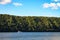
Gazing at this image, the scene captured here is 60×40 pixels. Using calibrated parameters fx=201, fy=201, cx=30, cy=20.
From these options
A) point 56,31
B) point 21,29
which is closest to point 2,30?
point 21,29

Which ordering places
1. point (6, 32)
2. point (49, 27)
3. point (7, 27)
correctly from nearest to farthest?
point (49, 27) < point (7, 27) < point (6, 32)

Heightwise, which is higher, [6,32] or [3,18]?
[3,18]

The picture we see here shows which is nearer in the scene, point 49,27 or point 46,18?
point 49,27

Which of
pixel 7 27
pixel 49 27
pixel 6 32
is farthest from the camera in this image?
pixel 6 32

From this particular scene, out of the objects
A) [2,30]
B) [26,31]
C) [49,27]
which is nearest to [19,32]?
[26,31]

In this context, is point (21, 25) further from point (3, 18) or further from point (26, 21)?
point (3, 18)

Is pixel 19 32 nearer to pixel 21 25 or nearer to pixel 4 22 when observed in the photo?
pixel 21 25
